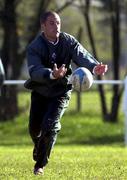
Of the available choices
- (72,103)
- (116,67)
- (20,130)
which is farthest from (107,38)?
(20,130)

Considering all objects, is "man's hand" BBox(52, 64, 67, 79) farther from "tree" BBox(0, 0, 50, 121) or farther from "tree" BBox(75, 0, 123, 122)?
"tree" BBox(75, 0, 123, 122)

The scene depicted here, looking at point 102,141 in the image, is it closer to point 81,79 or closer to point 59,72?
point 81,79

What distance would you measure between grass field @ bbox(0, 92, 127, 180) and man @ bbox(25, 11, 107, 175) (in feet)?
1.46

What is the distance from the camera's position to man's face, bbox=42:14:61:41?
854 centimetres

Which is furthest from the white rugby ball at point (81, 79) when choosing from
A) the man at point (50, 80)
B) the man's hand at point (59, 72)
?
the man's hand at point (59, 72)

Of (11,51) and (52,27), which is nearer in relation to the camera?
(52,27)

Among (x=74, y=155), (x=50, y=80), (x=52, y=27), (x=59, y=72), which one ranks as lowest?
(x=74, y=155)

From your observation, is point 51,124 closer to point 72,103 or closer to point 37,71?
point 37,71

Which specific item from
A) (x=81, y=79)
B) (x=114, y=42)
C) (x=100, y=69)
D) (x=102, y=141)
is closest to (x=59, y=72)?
(x=81, y=79)

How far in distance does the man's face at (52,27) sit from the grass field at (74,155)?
1.70 meters

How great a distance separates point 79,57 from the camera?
878 centimetres

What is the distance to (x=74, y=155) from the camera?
1199cm

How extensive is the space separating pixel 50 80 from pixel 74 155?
3700 mm

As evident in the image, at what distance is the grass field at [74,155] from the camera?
8.70 m
